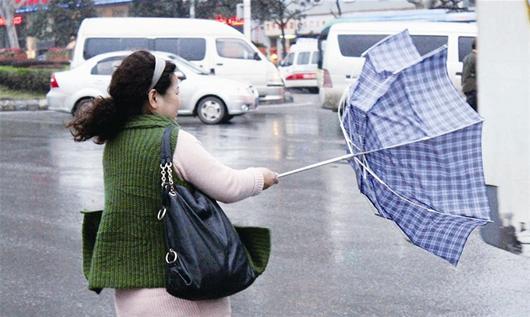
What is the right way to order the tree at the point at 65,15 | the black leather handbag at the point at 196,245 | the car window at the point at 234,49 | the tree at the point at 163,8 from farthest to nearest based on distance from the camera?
the tree at the point at 65,15
the tree at the point at 163,8
the car window at the point at 234,49
the black leather handbag at the point at 196,245

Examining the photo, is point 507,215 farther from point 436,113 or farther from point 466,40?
point 466,40

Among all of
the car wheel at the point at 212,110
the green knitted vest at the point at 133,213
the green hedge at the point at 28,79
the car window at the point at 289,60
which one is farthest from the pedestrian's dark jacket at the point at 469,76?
the car window at the point at 289,60

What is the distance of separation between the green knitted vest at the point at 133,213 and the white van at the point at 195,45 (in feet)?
66.4

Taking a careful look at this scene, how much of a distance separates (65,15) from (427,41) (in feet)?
103

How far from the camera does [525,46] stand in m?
4.84

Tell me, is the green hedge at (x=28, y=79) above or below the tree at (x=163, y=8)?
below

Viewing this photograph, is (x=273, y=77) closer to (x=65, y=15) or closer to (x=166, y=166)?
(x=166, y=166)

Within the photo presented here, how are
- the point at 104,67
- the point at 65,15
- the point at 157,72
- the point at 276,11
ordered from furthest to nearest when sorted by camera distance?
1. the point at 65,15
2. the point at 276,11
3. the point at 104,67
4. the point at 157,72

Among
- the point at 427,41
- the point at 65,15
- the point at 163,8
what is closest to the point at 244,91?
the point at 427,41

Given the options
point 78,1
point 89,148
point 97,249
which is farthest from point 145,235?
point 78,1

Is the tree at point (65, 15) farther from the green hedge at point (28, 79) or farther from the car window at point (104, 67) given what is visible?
the car window at point (104, 67)

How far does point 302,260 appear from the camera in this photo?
7.57 metres

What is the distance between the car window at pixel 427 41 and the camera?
1972 cm

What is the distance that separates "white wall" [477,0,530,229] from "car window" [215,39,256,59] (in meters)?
19.1
